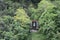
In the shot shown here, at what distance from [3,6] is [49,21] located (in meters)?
3.62

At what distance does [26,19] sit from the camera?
42.7 ft

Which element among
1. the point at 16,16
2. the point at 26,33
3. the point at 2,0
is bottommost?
the point at 26,33

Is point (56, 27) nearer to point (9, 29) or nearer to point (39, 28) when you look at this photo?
point (39, 28)

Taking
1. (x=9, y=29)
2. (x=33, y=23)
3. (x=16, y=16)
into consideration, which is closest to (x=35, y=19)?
(x=33, y=23)

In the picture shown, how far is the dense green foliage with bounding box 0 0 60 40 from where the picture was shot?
40.1 feet

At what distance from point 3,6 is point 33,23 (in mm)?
2446

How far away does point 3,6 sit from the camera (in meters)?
14.2

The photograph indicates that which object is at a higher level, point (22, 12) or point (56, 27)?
point (22, 12)

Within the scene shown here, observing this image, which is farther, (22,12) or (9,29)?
(22,12)

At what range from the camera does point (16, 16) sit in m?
13.2

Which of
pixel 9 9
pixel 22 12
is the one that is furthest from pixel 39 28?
pixel 9 9

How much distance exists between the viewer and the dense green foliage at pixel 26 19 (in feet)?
40.1

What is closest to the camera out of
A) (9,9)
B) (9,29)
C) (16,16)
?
(9,29)

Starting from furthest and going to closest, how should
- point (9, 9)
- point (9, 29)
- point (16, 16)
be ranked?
point (9, 9) → point (16, 16) → point (9, 29)
